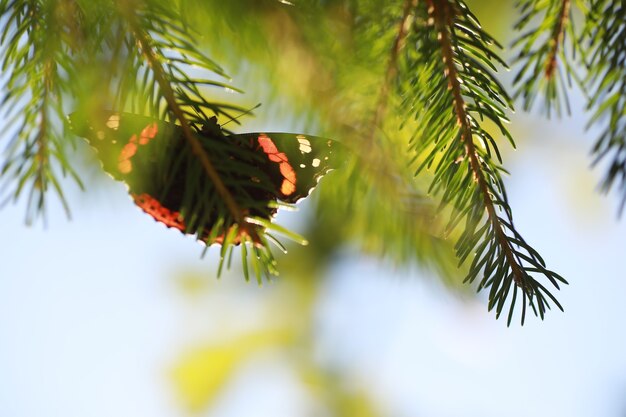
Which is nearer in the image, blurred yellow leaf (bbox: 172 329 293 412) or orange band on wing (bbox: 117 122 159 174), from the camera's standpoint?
orange band on wing (bbox: 117 122 159 174)

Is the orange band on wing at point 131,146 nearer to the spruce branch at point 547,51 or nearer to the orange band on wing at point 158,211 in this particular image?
the orange band on wing at point 158,211

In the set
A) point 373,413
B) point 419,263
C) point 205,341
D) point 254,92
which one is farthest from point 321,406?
point 254,92

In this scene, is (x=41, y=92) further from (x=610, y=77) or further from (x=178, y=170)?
A: (x=610, y=77)

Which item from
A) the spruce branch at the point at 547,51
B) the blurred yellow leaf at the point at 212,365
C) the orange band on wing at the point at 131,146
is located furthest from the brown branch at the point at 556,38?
the blurred yellow leaf at the point at 212,365

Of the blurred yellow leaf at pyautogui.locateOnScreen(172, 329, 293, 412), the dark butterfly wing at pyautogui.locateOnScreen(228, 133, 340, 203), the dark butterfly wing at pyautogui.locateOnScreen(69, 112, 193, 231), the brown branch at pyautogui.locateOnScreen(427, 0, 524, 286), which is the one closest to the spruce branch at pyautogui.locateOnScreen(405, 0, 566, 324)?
the brown branch at pyautogui.locateOnScreen(427, 0, 524, 286)

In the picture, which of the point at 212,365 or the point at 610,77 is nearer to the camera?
the point at 610,77

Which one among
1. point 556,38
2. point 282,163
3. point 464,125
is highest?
point 556,38

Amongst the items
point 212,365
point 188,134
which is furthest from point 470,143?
point 212,365

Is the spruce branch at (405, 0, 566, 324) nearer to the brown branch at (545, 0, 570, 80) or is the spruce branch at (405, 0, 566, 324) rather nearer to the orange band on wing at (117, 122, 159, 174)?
the brown branch at (545, 0, 570, 80)
